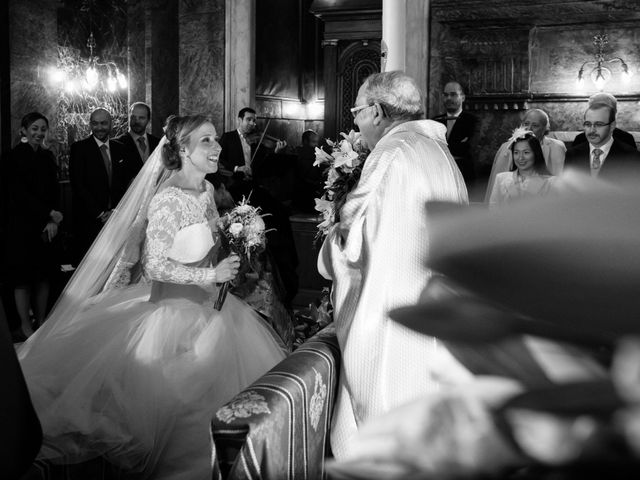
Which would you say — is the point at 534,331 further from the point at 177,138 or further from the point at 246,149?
the point at 246,149

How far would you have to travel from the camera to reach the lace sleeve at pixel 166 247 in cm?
371

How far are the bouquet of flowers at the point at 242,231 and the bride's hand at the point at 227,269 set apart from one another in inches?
5.0

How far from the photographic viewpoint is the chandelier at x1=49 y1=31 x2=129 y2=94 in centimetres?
1384

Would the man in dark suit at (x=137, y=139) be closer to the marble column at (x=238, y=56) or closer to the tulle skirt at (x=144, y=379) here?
the marble column at (x=238, y=56)

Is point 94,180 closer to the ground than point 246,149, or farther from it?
closer to the ground

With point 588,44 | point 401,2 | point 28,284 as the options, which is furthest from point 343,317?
point 588,44

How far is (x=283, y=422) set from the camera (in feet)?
7.73

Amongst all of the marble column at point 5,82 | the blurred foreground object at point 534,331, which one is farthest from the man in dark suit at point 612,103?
the marble column at point 5,82

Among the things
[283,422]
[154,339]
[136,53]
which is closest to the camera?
[283,422]

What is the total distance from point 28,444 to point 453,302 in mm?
1140

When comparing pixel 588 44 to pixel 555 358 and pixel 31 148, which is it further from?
pixel 555 358

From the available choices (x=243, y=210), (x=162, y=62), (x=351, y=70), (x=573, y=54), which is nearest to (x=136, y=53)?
(x=162, y=62)

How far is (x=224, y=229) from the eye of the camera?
12.9 feet

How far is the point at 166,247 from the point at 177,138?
0.60 meters
